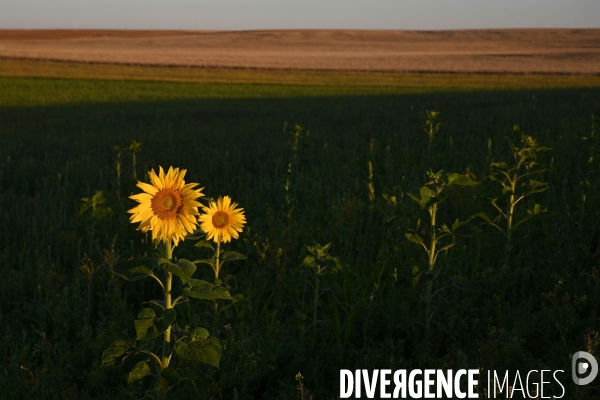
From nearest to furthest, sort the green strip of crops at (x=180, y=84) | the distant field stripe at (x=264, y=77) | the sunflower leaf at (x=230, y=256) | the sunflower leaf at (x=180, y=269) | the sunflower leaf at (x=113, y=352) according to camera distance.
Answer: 1. the sunflower leaf at (x=180, y=269)
2. the sunflower leaf at (x=113, y=352)
3. the sunflower leaf at (x=230, y=256)
4. the green strip of crops at (x=180, y=84)
5. the distant field stripe at (x=264, y=77)

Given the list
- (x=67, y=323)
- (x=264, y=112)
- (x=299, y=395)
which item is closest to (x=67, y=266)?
(x=67, y=323)

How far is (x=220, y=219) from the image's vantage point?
2.75 meters

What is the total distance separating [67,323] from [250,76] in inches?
1373

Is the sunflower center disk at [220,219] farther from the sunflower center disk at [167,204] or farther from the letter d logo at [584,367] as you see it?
the letter d logo at [584,367]

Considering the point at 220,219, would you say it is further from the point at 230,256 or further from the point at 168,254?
the point at 168,254

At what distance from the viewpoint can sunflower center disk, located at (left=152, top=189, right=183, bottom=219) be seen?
80.8 inches

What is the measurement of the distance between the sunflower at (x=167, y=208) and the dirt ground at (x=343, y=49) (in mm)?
42627

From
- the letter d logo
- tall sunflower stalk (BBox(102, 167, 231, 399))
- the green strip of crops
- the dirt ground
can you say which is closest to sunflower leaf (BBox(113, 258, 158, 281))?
tall sunflower stalk (BBox(102, 167, 231, 399))

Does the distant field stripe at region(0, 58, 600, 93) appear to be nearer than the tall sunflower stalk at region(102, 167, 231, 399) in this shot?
No

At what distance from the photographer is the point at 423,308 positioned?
3.40 meters

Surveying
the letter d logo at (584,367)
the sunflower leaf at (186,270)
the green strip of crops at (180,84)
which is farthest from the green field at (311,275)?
the green strip of crops at (180,84)

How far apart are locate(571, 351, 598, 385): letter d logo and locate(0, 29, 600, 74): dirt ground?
41689 mm

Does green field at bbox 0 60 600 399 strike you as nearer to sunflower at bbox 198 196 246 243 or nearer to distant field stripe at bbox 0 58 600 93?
sunflower at bbox 198 196 246 243

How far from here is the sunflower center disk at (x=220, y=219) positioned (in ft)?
9.04
